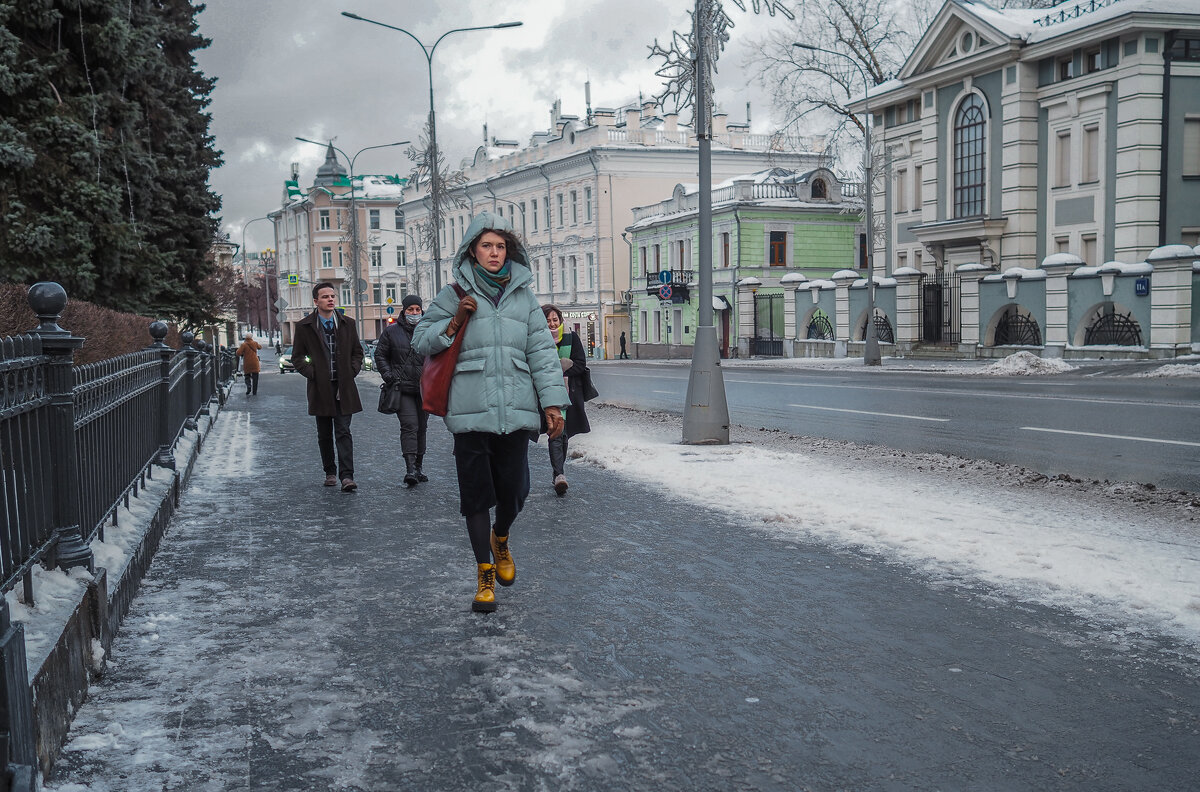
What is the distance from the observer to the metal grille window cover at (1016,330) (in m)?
32.4

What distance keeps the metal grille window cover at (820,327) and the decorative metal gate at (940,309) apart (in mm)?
5263

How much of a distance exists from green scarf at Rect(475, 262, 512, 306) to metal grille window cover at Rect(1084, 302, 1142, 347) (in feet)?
87.8

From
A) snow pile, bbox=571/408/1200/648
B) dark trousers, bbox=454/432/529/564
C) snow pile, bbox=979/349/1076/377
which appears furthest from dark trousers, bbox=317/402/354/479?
snow pile, bbox=979/349/1076/377

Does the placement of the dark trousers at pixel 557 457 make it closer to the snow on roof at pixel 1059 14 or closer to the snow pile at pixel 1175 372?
the snow pile at pixel 1175 372

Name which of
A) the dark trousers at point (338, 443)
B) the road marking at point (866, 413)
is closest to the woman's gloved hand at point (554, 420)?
the dark trousers at point (338, 443)

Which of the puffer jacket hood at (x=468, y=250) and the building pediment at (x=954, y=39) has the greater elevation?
the building pediment at (x=954, y=39)

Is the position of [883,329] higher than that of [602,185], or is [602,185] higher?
[602,185]

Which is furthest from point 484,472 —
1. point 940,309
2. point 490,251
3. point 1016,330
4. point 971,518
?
point 940,309

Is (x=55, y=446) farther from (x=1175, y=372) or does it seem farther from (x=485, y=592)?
(x=1175, y=372)

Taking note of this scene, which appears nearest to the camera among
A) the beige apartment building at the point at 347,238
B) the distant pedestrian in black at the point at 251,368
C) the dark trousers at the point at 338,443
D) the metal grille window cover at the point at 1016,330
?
the dark trousers at the point at 338,443

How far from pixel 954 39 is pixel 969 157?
4.20m

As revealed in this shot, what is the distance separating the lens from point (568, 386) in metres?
9.48

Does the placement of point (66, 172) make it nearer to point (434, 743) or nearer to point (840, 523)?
point (840, 523)

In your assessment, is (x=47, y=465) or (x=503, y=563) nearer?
(x=47, y=465)
